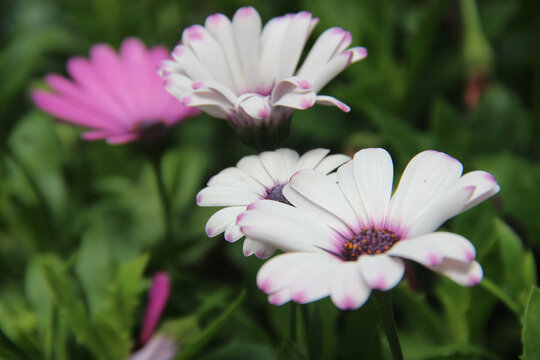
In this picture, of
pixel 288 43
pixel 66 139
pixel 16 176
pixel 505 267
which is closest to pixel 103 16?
pixel 66 139

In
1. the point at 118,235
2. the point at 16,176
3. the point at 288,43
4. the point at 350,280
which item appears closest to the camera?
the point at 350,280

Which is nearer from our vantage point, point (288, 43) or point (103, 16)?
point (288, 43)

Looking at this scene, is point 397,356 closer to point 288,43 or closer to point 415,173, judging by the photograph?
point 415,173

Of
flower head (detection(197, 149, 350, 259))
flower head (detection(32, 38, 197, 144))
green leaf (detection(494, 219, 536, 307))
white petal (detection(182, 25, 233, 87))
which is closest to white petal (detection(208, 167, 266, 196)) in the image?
flower head (detection(197, 149, 350, 259))

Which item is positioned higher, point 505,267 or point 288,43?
point 288,43

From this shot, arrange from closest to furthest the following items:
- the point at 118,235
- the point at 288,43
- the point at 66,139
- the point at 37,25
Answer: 1. the point at 288,43
2. the point at 118,235
3. the point at 66,139
4. the point at 37,25

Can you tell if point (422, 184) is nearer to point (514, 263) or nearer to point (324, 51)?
point (324, 51)
